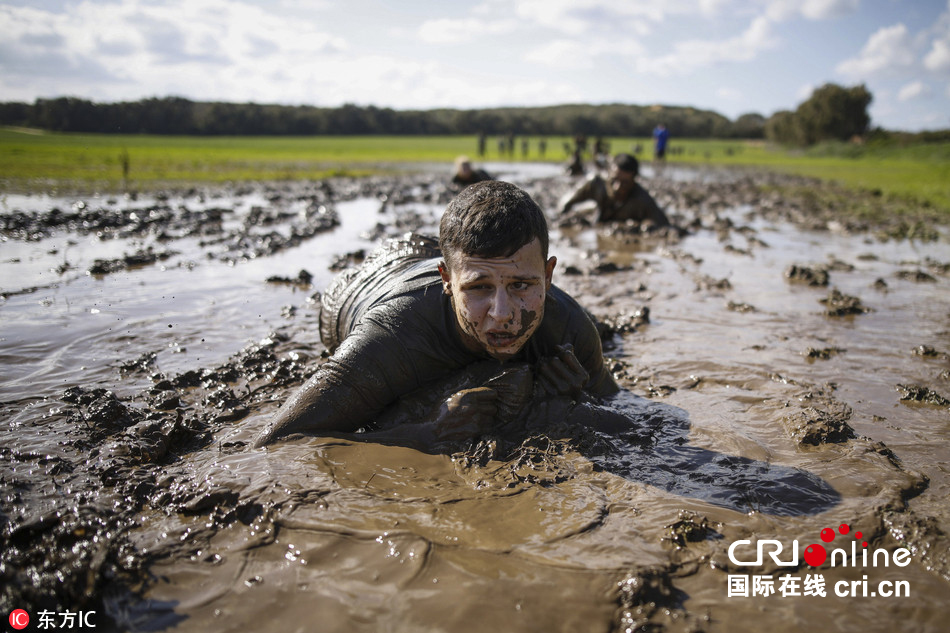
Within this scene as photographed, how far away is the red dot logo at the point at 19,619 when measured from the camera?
201 cm

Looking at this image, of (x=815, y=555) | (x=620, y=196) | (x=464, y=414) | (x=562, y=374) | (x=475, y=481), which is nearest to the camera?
(x=815, y=555)

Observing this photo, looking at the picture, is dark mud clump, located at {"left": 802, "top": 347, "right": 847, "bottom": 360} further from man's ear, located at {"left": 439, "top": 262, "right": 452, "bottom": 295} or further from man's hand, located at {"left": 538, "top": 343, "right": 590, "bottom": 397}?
man's ear, located at {"left": 439, "top": 262, "right": 452, "bottom": 295}

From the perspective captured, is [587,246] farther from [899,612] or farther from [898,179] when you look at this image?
[898,179]

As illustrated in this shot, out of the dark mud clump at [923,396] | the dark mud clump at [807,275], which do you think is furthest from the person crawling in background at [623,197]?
the dark mud clump at [923,396]

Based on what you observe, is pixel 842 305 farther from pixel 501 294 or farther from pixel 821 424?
pixel 501 294

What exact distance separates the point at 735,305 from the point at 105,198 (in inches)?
571

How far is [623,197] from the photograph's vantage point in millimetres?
11898

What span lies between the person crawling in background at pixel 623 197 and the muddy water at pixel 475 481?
550 cm

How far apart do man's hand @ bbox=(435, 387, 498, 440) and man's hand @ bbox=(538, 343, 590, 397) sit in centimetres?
39

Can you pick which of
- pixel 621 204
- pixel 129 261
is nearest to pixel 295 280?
pixel 129 261

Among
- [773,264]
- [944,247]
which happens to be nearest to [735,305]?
[773,264]

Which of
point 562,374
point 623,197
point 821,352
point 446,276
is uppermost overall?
point 623,197

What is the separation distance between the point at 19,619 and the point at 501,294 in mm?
2374

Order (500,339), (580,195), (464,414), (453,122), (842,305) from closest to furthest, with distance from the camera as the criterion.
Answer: (500,339) → (464,414) → (842,305) → (580,195) → (453,122)
